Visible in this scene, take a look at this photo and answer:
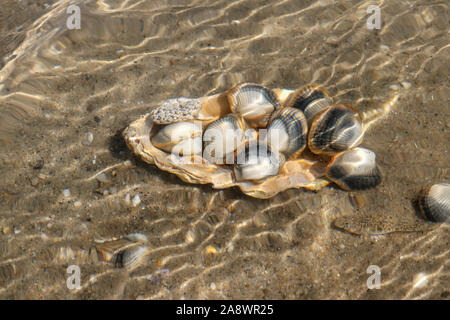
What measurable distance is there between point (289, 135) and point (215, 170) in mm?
902

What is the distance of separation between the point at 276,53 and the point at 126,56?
2202 mm

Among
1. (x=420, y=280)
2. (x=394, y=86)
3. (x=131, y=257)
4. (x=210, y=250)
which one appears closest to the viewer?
(x=420, y=280)

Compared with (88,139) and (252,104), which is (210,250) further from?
(88,139)

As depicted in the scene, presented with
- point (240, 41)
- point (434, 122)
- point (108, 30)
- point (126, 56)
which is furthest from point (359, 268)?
point (108, 30)

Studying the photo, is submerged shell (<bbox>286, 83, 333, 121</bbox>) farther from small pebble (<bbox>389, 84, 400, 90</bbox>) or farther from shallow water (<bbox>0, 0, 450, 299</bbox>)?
small pebble (<bbox>389, 84, 400, 90</bbox>)

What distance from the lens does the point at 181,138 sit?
425 centimetres

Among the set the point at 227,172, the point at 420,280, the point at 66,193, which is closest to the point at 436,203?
the point at 420,280

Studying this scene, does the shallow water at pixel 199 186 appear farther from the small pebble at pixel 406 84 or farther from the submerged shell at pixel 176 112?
the submerged shell at pixel 176 112

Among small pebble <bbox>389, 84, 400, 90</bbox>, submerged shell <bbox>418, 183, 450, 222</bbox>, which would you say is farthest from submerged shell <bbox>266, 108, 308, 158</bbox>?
small pebble <bbox>389, 84, 400, 90</bbox>

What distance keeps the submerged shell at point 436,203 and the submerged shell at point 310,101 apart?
4.81ft

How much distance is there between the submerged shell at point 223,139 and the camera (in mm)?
4148

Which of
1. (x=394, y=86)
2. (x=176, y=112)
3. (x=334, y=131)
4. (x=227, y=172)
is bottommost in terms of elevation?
(x=227, y=172)

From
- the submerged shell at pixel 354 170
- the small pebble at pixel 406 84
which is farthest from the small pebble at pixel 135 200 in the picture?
the small pebble at pixel 406 84

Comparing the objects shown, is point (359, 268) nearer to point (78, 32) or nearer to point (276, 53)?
point (276, 53)
